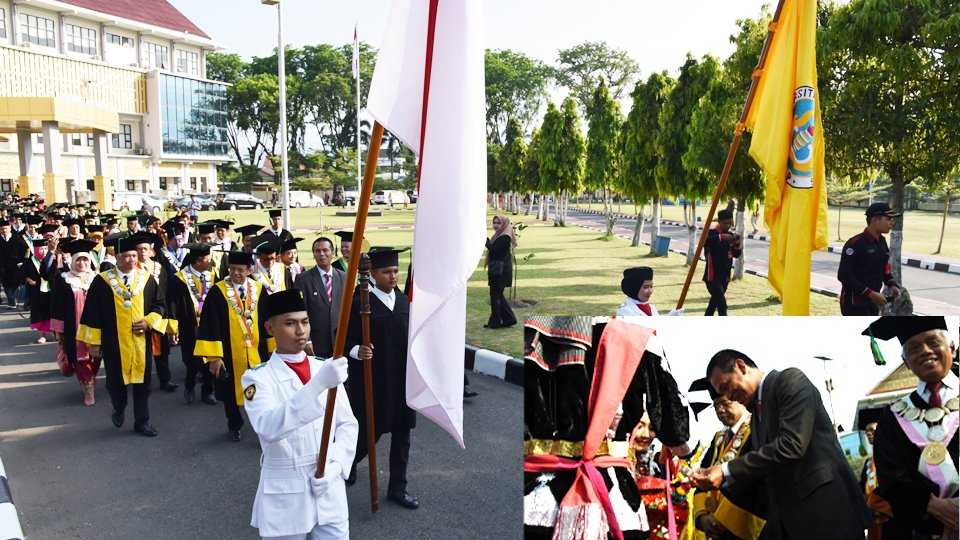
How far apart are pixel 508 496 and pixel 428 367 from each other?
2300mm

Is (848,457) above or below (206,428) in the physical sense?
above

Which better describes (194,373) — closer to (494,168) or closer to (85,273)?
(85,273)

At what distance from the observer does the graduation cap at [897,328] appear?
2.98m

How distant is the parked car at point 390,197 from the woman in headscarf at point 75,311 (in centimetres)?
4755

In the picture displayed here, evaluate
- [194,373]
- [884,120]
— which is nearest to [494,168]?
[884,120]

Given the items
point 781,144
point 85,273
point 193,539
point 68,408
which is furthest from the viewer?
point 85,273

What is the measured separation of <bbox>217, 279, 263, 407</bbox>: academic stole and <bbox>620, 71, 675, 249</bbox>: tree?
14027 mm

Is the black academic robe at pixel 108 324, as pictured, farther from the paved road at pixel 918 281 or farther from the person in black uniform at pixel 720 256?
the paved road at pixel 918 281

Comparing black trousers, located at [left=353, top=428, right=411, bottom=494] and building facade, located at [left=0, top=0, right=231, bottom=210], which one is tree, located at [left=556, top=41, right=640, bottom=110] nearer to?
building facade, located at [left=0, top=0, right=231, bottom=210]

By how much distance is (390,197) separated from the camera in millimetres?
57438

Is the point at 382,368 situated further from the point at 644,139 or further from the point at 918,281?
the point at 644,139

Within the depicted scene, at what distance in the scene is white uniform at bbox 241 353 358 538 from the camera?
3559 millimetres

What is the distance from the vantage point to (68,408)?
771 centimetres

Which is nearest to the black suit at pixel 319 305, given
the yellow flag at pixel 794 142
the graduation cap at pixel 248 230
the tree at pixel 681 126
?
the graduation cap at pixel 248 230
